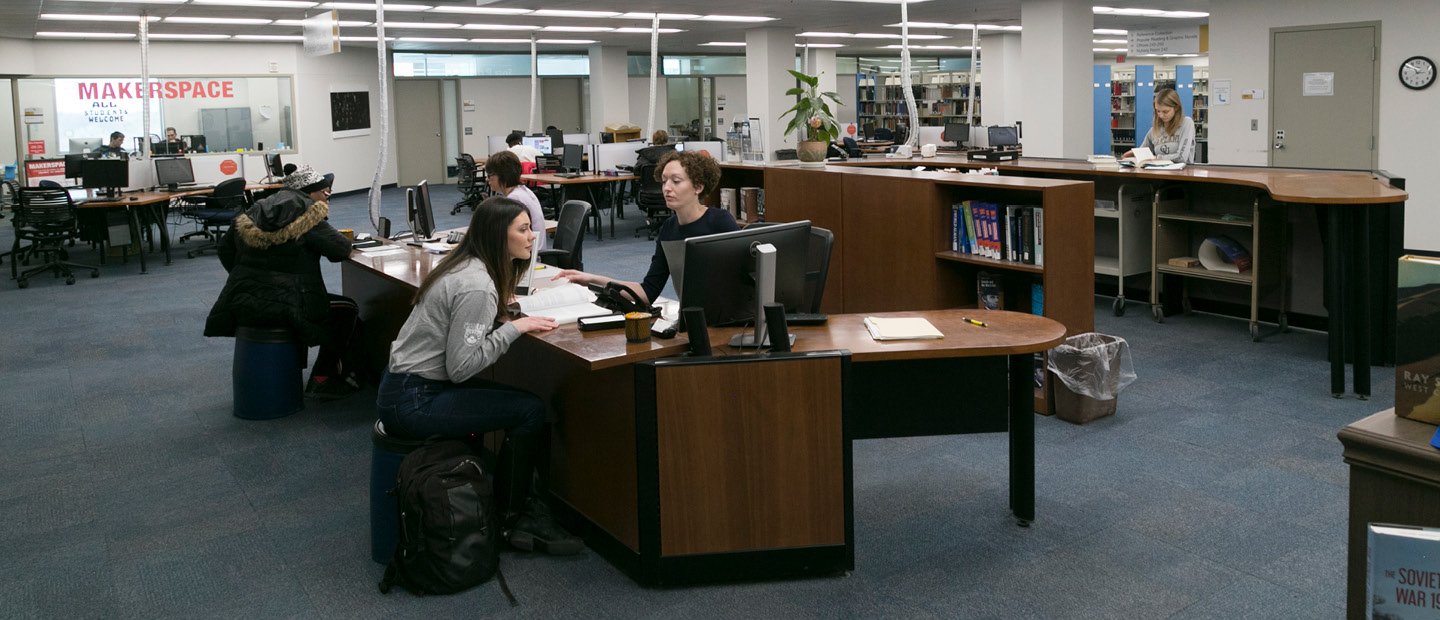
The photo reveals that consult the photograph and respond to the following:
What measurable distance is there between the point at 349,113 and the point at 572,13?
757cm

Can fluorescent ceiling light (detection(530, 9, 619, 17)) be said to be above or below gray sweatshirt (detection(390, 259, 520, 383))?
above

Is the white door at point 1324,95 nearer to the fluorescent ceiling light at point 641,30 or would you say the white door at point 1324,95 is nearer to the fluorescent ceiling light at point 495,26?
the fluorescent ceiling light at point 641,30

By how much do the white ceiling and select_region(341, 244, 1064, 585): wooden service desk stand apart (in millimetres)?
9509

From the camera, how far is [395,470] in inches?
149

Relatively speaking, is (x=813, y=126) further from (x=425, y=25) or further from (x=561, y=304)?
(x=425, y=25)

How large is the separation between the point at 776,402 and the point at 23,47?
1702cm

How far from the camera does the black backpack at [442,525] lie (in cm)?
343

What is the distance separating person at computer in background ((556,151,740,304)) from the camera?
4.64 metres

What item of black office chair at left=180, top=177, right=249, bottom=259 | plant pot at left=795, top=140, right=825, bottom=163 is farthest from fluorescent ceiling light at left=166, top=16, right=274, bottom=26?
plant pot at left=795, top=140, right=825, bottom=163

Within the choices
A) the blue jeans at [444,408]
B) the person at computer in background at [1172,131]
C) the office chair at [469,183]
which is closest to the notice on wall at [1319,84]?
the person at computer in background at [1172,131]

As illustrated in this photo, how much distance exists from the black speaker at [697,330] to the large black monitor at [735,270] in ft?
0.39

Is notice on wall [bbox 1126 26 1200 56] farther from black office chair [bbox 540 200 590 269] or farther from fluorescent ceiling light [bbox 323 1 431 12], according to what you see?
black office chair [bbox 540 200 590 269]

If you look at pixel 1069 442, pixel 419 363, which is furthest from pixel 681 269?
pixel 1069 442

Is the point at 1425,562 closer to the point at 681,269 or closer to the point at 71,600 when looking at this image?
the point at 681,269
